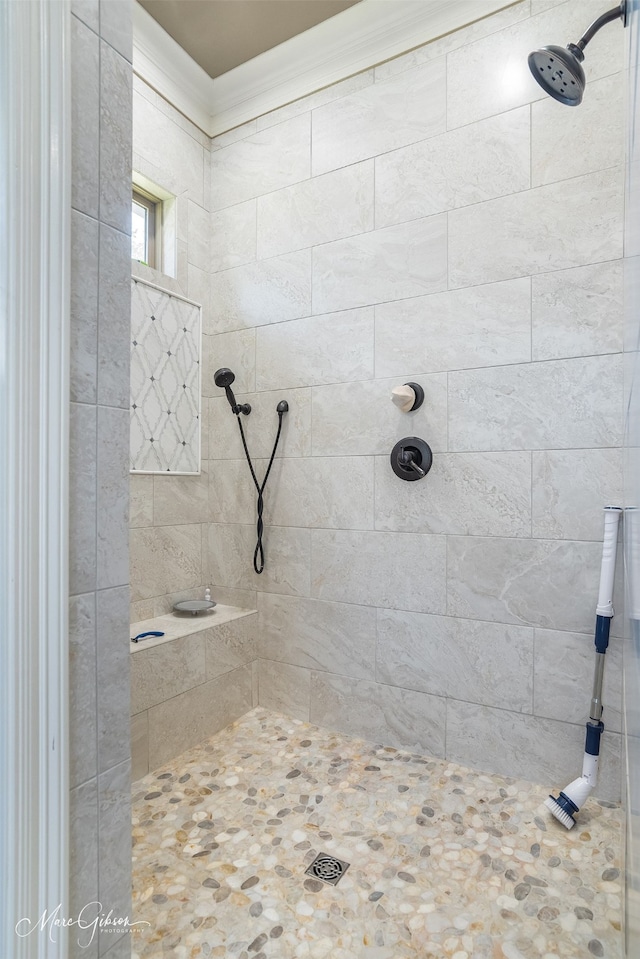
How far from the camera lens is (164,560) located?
2285 millimetres

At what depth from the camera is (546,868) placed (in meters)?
1.36

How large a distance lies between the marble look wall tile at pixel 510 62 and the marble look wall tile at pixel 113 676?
2043 millimetres

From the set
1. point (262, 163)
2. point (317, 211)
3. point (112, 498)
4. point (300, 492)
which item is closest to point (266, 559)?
point (300, 492)

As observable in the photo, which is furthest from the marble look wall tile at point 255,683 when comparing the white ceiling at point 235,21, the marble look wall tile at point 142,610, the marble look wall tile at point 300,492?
the white ceiling at point 235,21

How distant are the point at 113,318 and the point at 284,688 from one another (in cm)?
183

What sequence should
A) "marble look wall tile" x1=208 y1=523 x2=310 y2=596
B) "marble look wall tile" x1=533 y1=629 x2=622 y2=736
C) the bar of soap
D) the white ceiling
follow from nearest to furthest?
"marble look wall tile" x1=533 y1=629 x2=622 y2=736
the bar of soap
the white ceiling
"marble look wall tile" x1=208 y1=523 x2=310 y2=596

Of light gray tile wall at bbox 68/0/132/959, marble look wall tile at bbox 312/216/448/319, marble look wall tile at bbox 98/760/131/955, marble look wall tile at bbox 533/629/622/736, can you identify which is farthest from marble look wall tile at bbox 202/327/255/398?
marble look wall tile at bbox 98/760/131/955

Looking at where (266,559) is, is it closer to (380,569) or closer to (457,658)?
(380,569)

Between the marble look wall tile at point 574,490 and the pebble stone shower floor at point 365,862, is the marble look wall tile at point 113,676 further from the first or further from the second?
the marble look wall tile at point 574,490

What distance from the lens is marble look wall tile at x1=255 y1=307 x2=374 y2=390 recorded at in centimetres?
211

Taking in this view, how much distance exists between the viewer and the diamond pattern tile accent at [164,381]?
2.16m

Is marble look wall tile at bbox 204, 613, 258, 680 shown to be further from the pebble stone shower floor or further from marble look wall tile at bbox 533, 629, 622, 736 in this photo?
marble look wall tile at bbox 533, 629, 622, 736

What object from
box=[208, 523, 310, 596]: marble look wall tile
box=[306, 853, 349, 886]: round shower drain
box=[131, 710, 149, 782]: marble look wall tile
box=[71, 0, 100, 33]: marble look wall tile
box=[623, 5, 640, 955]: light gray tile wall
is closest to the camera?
box=[623, 5, 640, 955]: light gray tile wall

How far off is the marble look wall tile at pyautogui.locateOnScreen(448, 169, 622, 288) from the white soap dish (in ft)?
5.47
